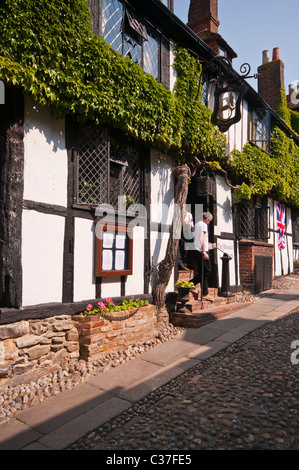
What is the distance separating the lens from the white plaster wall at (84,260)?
441 centimetres

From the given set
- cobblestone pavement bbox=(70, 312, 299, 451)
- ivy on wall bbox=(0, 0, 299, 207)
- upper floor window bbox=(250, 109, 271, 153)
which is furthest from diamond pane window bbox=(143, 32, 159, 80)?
cobblestone pavement bbox=(70, 312, 299, 451)

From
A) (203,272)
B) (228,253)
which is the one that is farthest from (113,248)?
(228,253)

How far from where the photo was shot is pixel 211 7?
9.21 metres

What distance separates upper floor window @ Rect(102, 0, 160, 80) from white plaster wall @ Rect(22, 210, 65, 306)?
11.0 feet

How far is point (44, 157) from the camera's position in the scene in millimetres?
4105

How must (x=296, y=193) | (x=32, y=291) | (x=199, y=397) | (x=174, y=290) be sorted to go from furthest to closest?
(x=296, y=193) → (x=174, y=290) → (x=32, y=291) → (x=199, y=397)

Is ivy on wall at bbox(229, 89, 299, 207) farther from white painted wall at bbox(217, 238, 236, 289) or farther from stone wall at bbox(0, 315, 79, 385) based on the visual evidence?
stone wall at bbox(0, 315, 79, 385)

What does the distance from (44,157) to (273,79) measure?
13.1 m

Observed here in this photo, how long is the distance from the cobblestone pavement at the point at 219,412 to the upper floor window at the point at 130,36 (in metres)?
5.37

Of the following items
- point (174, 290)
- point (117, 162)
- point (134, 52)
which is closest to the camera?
point (117, 162)

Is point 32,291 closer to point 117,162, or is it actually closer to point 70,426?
point 70,426
